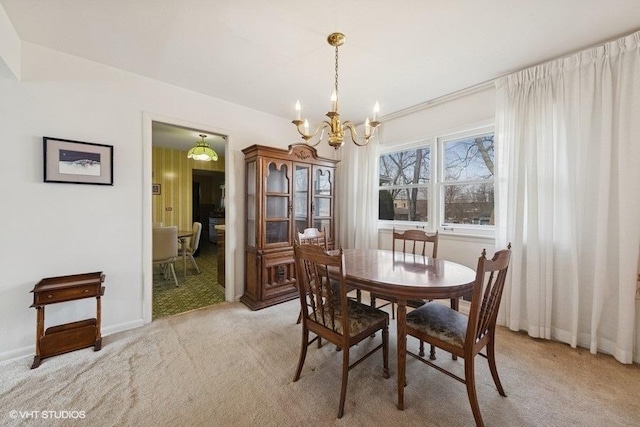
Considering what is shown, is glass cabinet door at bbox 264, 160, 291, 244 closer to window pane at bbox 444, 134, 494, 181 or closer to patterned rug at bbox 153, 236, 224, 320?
patterned rug at bbox 153, 236, 224, 320

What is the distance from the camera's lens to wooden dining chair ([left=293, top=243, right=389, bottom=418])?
1454 millimetres

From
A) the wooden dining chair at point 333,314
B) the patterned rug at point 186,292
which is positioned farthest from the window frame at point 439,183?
the patterned rug at point 186,292

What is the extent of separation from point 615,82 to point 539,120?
0.49 m

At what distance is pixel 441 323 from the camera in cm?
159

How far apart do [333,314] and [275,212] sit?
1.84m

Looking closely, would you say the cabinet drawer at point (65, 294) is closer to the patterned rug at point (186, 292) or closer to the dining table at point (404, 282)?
the patterned rug at point (186, 292)

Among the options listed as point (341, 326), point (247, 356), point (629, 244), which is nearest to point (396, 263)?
point (341, 326)

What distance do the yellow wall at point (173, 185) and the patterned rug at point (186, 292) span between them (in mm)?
1453

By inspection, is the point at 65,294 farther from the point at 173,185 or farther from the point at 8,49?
the point at 173,185

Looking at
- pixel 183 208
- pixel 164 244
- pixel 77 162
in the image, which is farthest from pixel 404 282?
pixel 183 208

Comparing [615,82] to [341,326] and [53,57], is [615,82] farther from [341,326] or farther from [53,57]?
[53,57]

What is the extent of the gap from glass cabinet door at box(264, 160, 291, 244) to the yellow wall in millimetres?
3683

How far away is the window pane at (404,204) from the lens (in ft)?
10.9

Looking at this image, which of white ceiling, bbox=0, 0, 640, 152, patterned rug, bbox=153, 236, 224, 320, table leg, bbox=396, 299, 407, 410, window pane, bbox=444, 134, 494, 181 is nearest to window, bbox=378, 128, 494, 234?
window pane, bbox=444, 134, 494, 181
